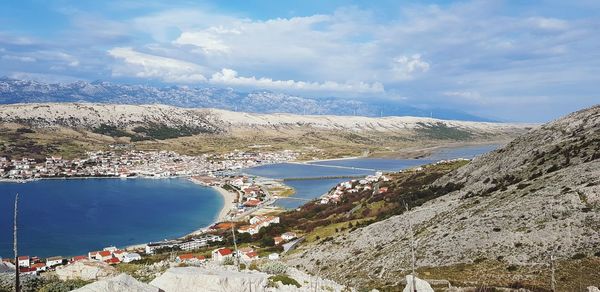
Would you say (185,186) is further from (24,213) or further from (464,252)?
(464,252)

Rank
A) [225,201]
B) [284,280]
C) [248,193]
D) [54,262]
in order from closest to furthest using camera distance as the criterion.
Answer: [284,280]
[54,262]
[225,201]
[248,193]

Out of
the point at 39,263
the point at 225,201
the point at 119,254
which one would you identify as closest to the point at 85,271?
the point at 119,254

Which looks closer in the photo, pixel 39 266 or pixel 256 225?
pixel 39 266

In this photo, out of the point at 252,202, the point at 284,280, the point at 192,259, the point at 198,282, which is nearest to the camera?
the point at 198,282

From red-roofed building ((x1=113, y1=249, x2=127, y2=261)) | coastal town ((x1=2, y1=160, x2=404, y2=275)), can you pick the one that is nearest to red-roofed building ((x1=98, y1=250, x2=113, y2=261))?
coastal town ((x1=2, y1=160, x2=404, y2=275))

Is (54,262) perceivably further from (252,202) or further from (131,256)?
(252,202)

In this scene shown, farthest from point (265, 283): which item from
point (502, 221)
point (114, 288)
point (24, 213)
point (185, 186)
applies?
point (185, 186)
